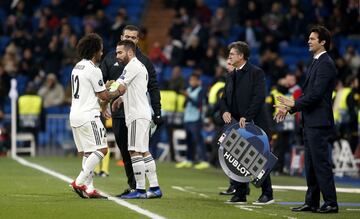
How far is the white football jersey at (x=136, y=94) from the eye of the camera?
43.2 feet

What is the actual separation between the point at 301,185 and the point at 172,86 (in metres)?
7.72

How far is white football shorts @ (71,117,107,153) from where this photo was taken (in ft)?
43.0

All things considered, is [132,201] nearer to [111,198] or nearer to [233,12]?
[111,198]

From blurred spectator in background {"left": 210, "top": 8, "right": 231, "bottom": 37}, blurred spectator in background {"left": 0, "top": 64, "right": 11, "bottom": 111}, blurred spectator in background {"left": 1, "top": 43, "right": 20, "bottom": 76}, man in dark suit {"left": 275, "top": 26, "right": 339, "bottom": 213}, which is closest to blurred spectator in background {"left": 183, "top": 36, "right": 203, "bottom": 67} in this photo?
blurred spectator in background {"left": 210, "top": 8, "right": 231, "bottom": 37}

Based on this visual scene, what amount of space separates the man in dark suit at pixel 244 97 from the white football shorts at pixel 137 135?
1135mm

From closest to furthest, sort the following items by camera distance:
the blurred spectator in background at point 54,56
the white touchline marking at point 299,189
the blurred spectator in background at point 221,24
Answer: the white touchline marking at point 299,189
the blurred spectator in background at point 54,56
the blurred spectator in background at point 221,24

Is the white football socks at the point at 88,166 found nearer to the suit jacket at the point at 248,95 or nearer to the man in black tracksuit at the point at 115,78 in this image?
the man in black tracksuit at the point at 115,78

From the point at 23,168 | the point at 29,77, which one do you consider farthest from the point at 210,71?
the point at 23,168

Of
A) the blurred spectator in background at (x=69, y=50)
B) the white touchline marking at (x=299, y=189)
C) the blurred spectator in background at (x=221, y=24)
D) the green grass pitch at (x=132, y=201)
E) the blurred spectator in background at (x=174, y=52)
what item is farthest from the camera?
the blurred spectator in background at (x=221, y=24)

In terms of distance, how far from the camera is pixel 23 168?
20.0 meters

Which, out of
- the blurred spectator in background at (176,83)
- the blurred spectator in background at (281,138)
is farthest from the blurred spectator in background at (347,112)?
the blurred spectator in background at (176,83)

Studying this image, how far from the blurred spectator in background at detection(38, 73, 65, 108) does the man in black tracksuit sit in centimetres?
1309

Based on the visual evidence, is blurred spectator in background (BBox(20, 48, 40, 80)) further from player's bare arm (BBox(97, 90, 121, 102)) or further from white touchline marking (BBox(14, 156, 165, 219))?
player's bare arm (BBox(97, 90, 121, 102))

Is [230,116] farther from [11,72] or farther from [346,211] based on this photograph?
[11,72]
